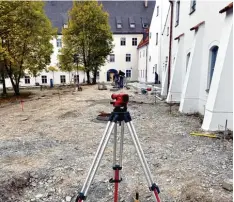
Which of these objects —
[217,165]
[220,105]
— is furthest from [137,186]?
[220,105]

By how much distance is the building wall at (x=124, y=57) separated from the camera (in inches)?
1676

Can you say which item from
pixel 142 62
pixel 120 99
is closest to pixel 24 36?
pixel 120 99

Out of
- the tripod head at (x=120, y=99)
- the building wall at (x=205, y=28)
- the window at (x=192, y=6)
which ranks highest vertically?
the window at (x=192, y=6)

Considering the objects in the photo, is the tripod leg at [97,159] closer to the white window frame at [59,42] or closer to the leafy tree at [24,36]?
the leafy tree at [24,36]

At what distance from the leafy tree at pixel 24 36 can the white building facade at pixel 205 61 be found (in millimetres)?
12200

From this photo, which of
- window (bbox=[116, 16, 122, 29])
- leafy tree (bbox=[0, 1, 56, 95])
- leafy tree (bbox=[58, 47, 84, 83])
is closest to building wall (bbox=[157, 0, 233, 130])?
leafy tree (bbox=[0, 1, 56, 95])

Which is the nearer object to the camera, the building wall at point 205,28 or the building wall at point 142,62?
the building wall at point 205,28

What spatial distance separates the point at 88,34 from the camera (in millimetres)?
30203

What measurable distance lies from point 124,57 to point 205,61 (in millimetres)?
33840

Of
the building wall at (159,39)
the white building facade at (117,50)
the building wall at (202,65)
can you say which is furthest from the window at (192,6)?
the white building facade at (117,50)

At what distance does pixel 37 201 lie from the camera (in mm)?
3543

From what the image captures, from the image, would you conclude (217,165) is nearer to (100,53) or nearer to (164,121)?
(164,121)

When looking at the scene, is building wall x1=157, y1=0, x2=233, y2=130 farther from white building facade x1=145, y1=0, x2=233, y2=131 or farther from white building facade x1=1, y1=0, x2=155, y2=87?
white building facade x1=1, y1=0, x2=155, y2=87

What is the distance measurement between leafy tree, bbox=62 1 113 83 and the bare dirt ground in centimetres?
2332
